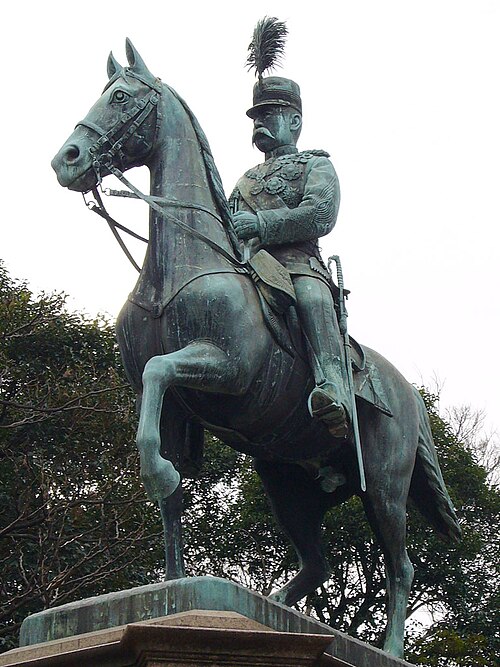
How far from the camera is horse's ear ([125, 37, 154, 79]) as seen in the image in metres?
8.20

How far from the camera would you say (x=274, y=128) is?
30.0 ft

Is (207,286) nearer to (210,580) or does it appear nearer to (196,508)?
(210,580)

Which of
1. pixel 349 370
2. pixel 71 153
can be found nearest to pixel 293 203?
pixel 349 370

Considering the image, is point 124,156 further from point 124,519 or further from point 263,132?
point 124,519

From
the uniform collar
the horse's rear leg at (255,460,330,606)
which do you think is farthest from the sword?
the uniform collar

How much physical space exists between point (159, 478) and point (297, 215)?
7.67ft

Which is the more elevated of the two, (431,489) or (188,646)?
(431,489)

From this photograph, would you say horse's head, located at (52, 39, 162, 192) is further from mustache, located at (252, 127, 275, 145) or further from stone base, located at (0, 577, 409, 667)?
stone base, located at (0, 577, 409, 667)

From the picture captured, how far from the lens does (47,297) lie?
69.7ft

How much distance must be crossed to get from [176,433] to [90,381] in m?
11.8

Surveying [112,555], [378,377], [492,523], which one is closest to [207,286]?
[378,377]

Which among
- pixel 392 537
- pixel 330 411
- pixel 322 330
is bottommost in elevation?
pixel 392 537

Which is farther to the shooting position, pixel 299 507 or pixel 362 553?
pixel 362 553

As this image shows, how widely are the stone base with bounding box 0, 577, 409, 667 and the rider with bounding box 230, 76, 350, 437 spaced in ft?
5.06
